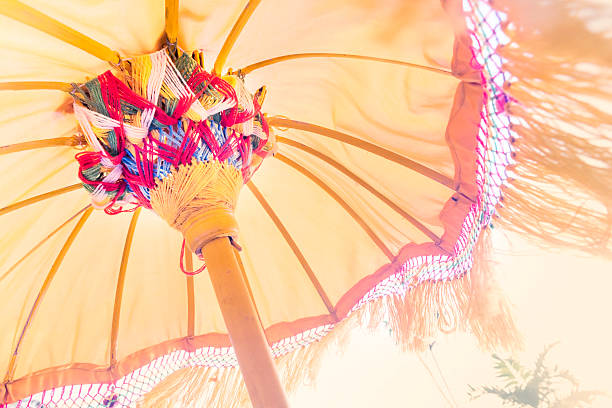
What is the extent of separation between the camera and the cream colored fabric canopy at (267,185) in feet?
2.72

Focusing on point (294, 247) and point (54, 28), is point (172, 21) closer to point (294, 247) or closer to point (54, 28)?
point (54, 28)

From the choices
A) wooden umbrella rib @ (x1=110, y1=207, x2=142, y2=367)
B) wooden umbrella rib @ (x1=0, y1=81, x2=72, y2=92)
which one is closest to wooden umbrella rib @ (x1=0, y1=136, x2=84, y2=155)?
wooden umbrella rib @ (x1=0, y1=81, x2=72, y2=92)

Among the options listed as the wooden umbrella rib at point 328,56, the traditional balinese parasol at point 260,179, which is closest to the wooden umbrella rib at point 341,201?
the traditional balinese parasol at point 260,179

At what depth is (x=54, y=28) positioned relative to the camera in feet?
2.50

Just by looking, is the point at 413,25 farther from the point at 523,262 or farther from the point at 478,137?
the point at 523,262

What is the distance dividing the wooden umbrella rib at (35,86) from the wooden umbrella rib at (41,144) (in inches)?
4.3

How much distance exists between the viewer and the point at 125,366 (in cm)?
115

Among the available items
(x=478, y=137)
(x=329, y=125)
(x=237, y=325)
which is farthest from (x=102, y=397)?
(x=478, y=137)

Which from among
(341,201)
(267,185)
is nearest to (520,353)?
(341,201)

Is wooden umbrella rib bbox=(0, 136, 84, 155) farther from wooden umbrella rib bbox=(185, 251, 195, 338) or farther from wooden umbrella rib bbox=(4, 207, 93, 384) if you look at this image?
wooden umbrella rib bbox=(185, 251, 195, 338)

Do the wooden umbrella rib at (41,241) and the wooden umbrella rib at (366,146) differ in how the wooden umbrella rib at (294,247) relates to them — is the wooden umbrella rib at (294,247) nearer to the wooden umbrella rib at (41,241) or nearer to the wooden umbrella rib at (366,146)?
the wooden umbrella rib at (366,146)

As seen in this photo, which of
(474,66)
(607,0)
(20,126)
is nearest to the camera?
(607,0)

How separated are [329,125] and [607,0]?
557 millimetres

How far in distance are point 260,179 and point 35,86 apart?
505 millimetres
